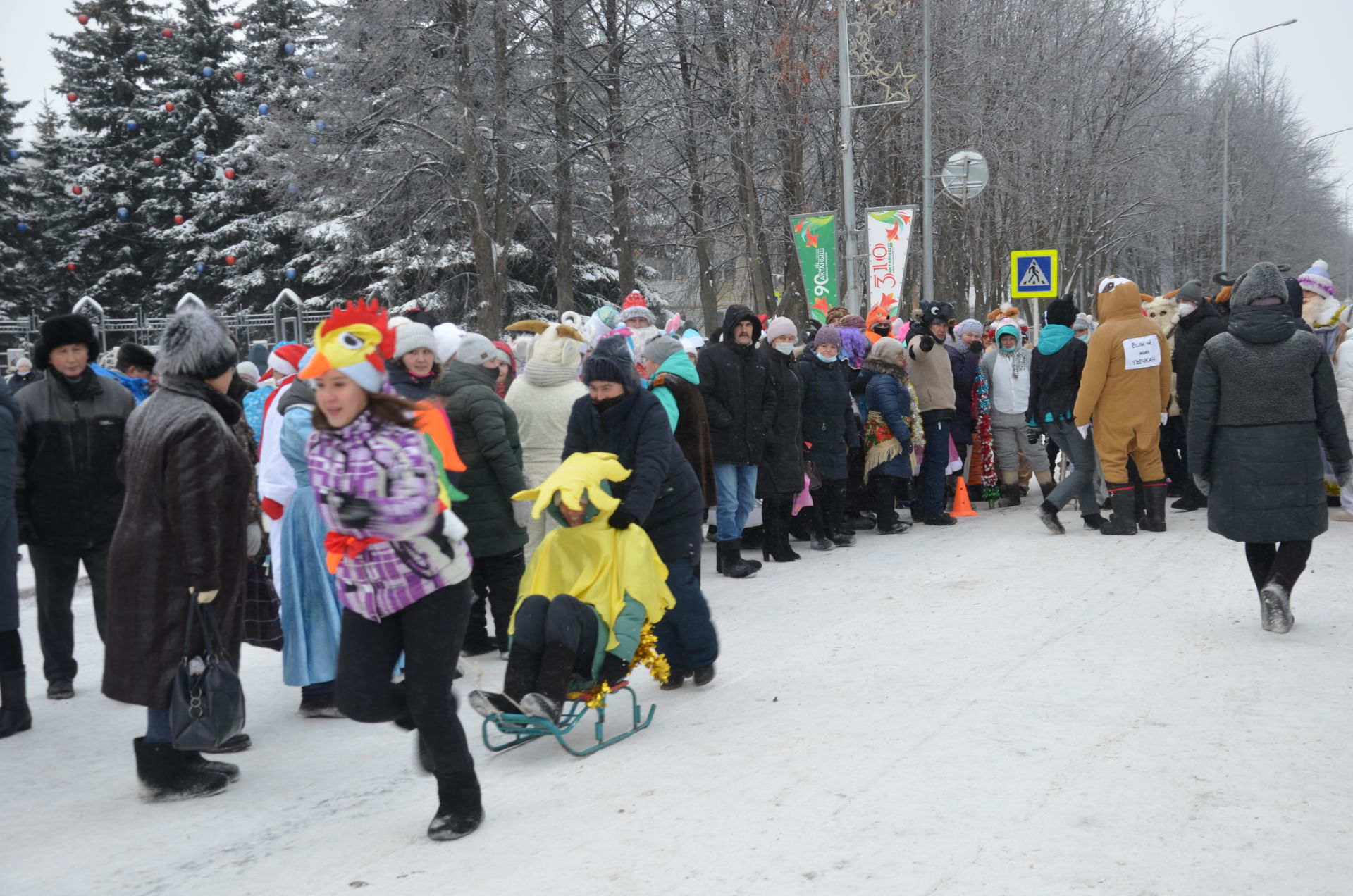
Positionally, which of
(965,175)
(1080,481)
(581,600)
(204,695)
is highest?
(965,175)

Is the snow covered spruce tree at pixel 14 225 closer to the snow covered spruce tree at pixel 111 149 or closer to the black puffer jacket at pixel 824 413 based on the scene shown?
the snow covered spruce tree at pixel 111 149

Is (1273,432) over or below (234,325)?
below

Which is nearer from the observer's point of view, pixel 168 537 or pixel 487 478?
pixel 168 537

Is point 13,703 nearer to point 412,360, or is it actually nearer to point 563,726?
point 412,360

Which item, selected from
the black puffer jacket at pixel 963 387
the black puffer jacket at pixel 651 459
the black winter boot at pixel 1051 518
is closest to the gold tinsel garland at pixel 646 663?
the black puffer jacket at pixel 651 459

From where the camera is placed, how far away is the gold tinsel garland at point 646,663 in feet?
18.4

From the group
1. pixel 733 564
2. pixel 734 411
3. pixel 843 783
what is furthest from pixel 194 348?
pixel 733 564

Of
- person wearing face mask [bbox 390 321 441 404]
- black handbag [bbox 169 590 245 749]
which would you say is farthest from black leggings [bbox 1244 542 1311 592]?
black handbag [bbox 169 590 245 749]

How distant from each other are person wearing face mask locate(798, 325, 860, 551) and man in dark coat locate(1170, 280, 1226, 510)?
3493mm

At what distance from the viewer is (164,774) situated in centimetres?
512

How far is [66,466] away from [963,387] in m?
8.76

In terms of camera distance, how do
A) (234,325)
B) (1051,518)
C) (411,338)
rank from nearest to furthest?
(411,338) → (1051,518) → (234,325)

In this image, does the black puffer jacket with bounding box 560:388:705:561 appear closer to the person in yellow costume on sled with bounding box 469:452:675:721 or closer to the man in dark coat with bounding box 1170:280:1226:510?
the person in yellow costume on sled with bounding box 469:452:675:721

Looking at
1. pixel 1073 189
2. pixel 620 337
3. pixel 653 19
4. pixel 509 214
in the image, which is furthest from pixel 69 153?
pixel 620 337
